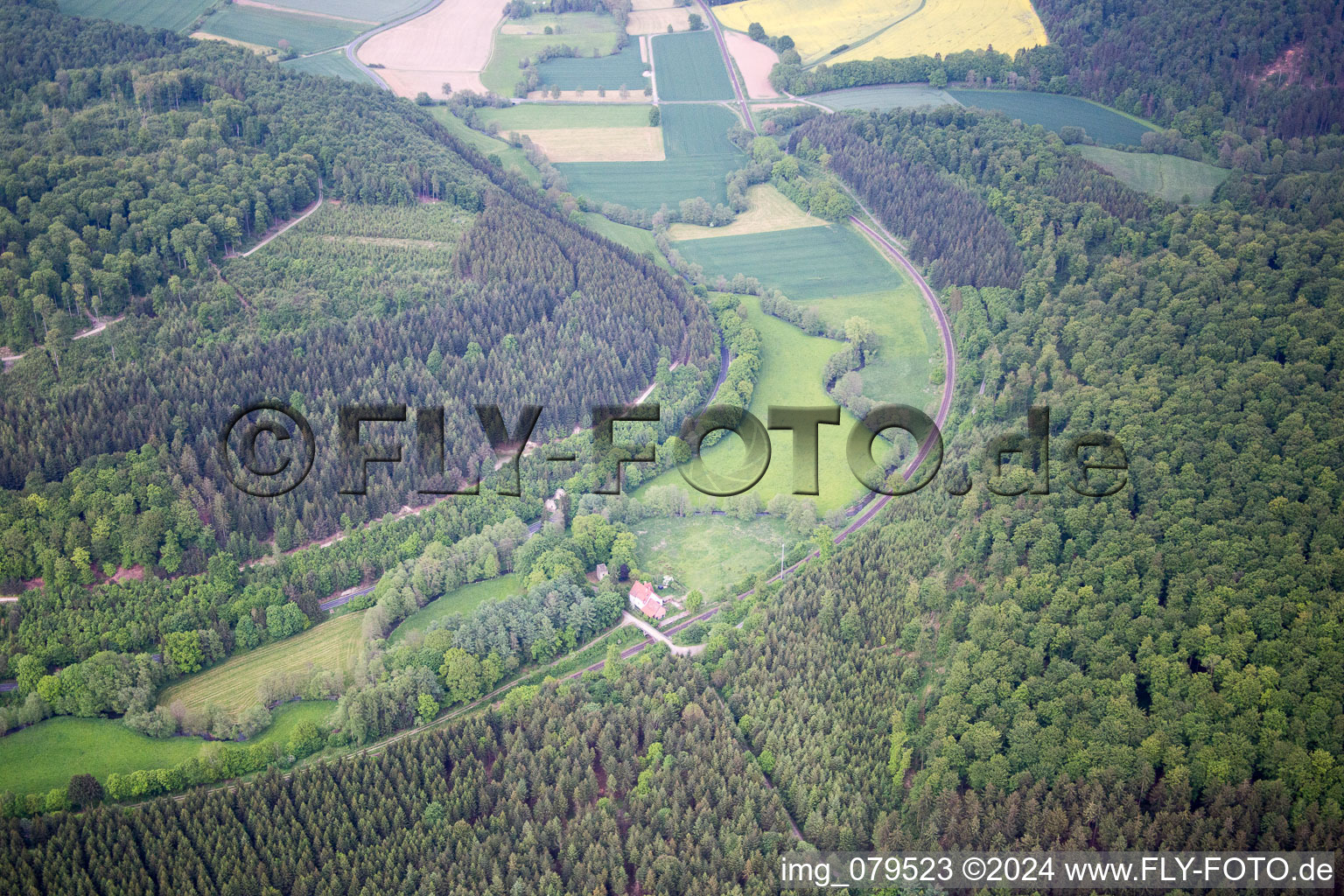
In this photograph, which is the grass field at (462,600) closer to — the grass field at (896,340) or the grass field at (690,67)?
the grass field at (896,340)

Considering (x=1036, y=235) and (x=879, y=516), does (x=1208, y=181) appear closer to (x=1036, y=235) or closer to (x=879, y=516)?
(x=1036, y=235)

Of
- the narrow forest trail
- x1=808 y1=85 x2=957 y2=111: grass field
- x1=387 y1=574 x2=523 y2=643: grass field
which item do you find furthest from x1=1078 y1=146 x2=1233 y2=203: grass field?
the narrow forest trail

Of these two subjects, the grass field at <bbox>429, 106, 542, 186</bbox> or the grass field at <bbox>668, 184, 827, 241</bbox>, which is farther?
the grass field at <bbox>429, 106, 542, 186</bbox>

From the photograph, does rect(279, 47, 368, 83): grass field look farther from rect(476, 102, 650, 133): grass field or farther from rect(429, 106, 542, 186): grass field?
rect(476, 102, 650, 133): grass field

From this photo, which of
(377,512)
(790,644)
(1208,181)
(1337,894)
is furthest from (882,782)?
(1208,181)

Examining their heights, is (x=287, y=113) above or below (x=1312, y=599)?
above

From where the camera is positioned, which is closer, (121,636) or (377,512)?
(121,636)

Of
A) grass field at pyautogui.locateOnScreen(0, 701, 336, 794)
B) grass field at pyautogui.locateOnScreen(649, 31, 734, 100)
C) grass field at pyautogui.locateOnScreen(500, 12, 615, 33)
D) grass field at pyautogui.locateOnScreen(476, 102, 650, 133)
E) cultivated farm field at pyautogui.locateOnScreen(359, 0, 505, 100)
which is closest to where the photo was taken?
grass field at pyautogui.locateOnScreen(0, 701, 336, 794)
